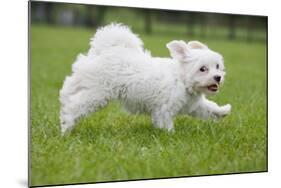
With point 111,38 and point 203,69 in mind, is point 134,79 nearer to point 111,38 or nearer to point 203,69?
point 111,38

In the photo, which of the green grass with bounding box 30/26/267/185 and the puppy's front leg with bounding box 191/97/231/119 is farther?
the puppy's front leg with bounding box 191/97/231/119

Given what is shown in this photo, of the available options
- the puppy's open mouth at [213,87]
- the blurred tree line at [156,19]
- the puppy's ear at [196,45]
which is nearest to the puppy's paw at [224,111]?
the puppy's open mouth at [213,87]

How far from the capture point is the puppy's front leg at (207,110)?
4.38m

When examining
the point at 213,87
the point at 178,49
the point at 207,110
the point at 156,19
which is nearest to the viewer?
the point at 213,87

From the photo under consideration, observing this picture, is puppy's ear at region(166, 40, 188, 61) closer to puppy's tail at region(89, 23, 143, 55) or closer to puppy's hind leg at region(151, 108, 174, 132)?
puppy's tail at region(89, 23, 143, 55)

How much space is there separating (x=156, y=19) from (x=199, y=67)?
948 mm

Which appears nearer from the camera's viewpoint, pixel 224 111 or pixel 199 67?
pixel 199 67

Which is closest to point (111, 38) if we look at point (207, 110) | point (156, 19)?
point (156, 19)

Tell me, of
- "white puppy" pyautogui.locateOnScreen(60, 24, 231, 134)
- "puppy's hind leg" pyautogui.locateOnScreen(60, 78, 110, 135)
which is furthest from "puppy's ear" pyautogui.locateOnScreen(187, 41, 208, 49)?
"puppy's hind leg" pyautogui.locateOnScreen(60, 78, 110, 135)

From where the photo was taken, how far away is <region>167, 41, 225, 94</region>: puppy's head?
13.2ft

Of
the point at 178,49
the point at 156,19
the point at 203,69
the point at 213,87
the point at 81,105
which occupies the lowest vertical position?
the point at 81,105

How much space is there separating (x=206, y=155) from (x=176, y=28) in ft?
5.29

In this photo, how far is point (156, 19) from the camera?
4852 mm

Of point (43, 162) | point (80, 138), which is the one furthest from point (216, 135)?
point (43, 162)
